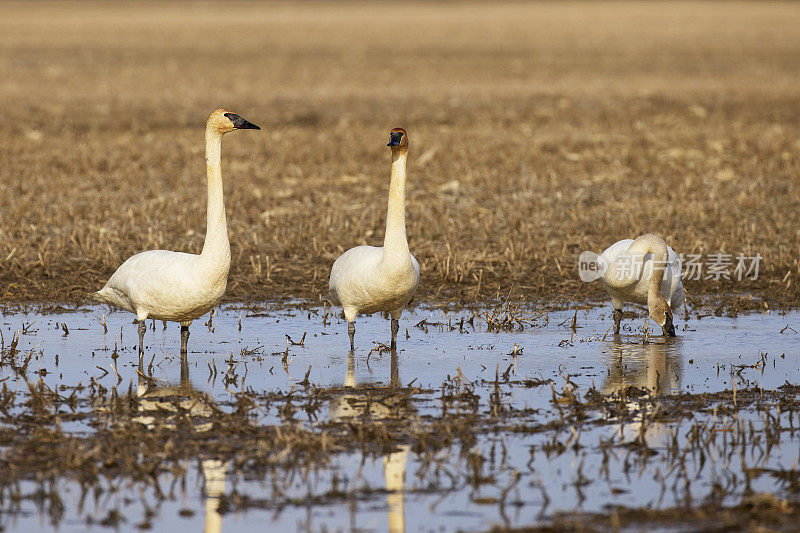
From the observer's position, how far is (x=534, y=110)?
24.6 m

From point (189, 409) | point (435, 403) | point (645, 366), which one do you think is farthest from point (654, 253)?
point (189, 409)

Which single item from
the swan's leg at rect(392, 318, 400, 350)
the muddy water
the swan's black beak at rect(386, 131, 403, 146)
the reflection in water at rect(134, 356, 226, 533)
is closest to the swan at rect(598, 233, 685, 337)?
the muddy water

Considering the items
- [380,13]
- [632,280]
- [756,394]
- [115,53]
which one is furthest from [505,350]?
[380,13]

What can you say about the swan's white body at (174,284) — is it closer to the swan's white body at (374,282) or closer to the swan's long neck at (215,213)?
the swan's long neck at (215,213)

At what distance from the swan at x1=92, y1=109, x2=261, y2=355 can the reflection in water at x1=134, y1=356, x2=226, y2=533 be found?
44 centimetres

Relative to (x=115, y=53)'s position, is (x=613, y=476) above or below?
below

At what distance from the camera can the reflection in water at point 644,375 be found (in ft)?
21.1

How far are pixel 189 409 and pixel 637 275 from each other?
409 cm

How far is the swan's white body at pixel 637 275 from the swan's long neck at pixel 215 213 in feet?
10.6

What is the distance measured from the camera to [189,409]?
21.5 feet

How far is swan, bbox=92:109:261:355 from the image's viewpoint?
7.88 m

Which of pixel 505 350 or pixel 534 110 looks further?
pixel 534 110

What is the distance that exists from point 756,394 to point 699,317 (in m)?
2.71

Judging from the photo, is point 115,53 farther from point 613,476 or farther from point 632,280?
point 613,476
